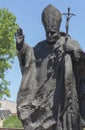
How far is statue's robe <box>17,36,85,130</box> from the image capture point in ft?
33.6

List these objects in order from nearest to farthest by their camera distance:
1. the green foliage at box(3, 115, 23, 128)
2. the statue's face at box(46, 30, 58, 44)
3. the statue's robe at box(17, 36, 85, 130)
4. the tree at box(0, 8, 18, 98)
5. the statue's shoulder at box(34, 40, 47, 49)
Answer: the statue's robe at box(17, 36, 85, 130), the statue's face at box(46, 30, 58, 44), the statue's shoulder at box(34, 40, 47, 49), the tree at box(0, 8, 18, 98), the green foliage at box(3, 115, 23, 128)

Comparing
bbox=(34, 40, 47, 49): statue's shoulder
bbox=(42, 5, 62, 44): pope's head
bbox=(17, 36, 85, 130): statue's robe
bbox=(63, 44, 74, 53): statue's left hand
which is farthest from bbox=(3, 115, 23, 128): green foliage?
bbox=(63, 44, 74, 53): statue's left hand

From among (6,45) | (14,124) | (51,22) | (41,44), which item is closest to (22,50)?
(41,44)

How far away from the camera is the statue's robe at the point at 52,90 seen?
33.6ft

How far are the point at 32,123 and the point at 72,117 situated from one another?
70cm

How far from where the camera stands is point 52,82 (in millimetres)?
10469

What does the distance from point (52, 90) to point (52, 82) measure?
0.14m

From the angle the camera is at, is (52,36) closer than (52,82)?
No

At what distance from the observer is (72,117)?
10.2 m

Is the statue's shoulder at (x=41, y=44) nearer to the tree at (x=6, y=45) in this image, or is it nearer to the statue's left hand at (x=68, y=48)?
the statue's left hand at (x=68, y=48)

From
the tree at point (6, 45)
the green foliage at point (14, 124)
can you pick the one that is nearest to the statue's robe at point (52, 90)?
the tree at point (6, 45)

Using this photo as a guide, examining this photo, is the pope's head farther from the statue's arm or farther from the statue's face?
the statue's arm

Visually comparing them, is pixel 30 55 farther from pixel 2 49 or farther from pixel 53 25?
pixel 2 49

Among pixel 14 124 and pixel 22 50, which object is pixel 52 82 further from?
pixel 14 124
